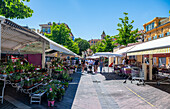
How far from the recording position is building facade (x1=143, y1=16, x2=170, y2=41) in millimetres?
31094

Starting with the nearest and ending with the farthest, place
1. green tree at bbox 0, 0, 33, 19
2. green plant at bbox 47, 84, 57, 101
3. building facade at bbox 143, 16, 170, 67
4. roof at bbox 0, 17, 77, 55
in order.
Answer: roof at bbox 0, 17, 77, 55 → green plant at bbox 47, 84, 57, 101 → green tree at bbox 0, 0, 33, 19 → building facade at bbox 143, 16, 170, 67

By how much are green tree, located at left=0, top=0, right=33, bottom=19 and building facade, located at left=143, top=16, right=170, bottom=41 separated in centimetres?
2966

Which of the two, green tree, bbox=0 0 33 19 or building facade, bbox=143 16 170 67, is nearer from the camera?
Answer: green tree, bbox=0 0 33 19

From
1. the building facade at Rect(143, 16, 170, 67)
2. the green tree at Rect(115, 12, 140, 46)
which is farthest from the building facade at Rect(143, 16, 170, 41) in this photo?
the green tree at Rect(115, 12, 140, 46)

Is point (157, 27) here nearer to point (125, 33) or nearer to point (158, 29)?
point (158, 29)

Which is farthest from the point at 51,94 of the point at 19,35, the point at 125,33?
the point at 125,33

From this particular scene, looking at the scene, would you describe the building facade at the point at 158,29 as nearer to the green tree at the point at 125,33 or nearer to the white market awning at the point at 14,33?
the green tree at the point at 125,33

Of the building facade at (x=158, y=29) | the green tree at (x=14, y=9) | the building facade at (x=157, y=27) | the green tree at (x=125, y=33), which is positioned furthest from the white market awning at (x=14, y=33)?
the building facade at (x=157, y=27)

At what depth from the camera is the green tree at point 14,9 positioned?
8790mm

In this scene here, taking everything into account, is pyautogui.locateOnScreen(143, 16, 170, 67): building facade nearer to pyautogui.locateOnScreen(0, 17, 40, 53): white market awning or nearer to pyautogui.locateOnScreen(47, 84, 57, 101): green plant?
pyautogui.locateOnScreen(0, 17, 40, 53): white market awning

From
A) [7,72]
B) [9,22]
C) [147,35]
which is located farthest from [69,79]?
[147,35]

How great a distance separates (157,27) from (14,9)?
34.0 m

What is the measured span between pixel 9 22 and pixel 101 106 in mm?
3963

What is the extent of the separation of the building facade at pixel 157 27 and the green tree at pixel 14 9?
97.3ft
